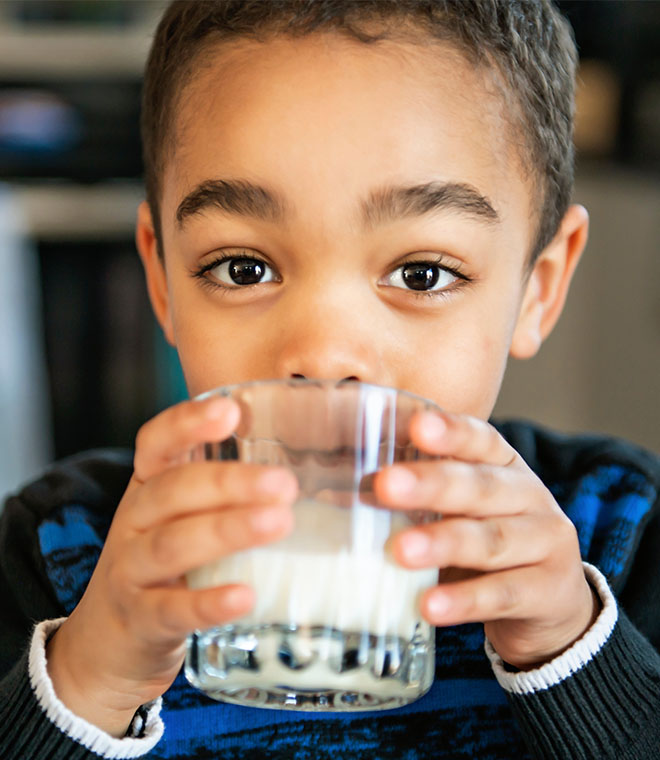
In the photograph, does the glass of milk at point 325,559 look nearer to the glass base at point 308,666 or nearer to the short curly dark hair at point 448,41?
the glass base at point 308,666

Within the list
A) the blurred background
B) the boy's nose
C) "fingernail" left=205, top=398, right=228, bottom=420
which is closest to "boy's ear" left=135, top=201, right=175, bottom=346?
the boy's nose

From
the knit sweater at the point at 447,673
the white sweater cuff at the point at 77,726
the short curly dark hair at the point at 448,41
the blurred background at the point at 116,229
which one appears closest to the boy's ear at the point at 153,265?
the short curly dark hair at the point at 448,41

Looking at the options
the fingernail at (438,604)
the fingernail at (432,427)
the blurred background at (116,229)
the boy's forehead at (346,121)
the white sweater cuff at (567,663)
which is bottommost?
the blurred background at (116,229)

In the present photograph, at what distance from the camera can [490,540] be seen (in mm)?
635

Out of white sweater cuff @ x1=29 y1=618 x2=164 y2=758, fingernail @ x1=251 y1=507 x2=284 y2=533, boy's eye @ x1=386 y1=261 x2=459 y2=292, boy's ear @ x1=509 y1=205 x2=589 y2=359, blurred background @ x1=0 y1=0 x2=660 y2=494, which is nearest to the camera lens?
fingernail @ x1=251 y1=507 x2=284 y2=533

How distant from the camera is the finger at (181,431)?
58cm

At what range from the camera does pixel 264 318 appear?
881 millimetres

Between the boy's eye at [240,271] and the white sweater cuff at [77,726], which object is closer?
the white sweater cuff at [77,726]

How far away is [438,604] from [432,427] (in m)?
0.11

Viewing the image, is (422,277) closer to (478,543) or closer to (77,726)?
(478,543)

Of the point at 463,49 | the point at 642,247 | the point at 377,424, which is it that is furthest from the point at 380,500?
the point at 642,247

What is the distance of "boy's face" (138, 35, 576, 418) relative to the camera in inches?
32.7

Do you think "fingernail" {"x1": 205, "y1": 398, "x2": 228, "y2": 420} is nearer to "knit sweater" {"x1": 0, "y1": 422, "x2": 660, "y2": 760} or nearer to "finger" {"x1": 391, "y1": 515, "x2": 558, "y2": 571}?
A: "finger" {"x1": 391, "y1": 515, "x2": 558, "y2": 571}

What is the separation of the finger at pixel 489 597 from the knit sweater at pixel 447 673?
0.36 feet
